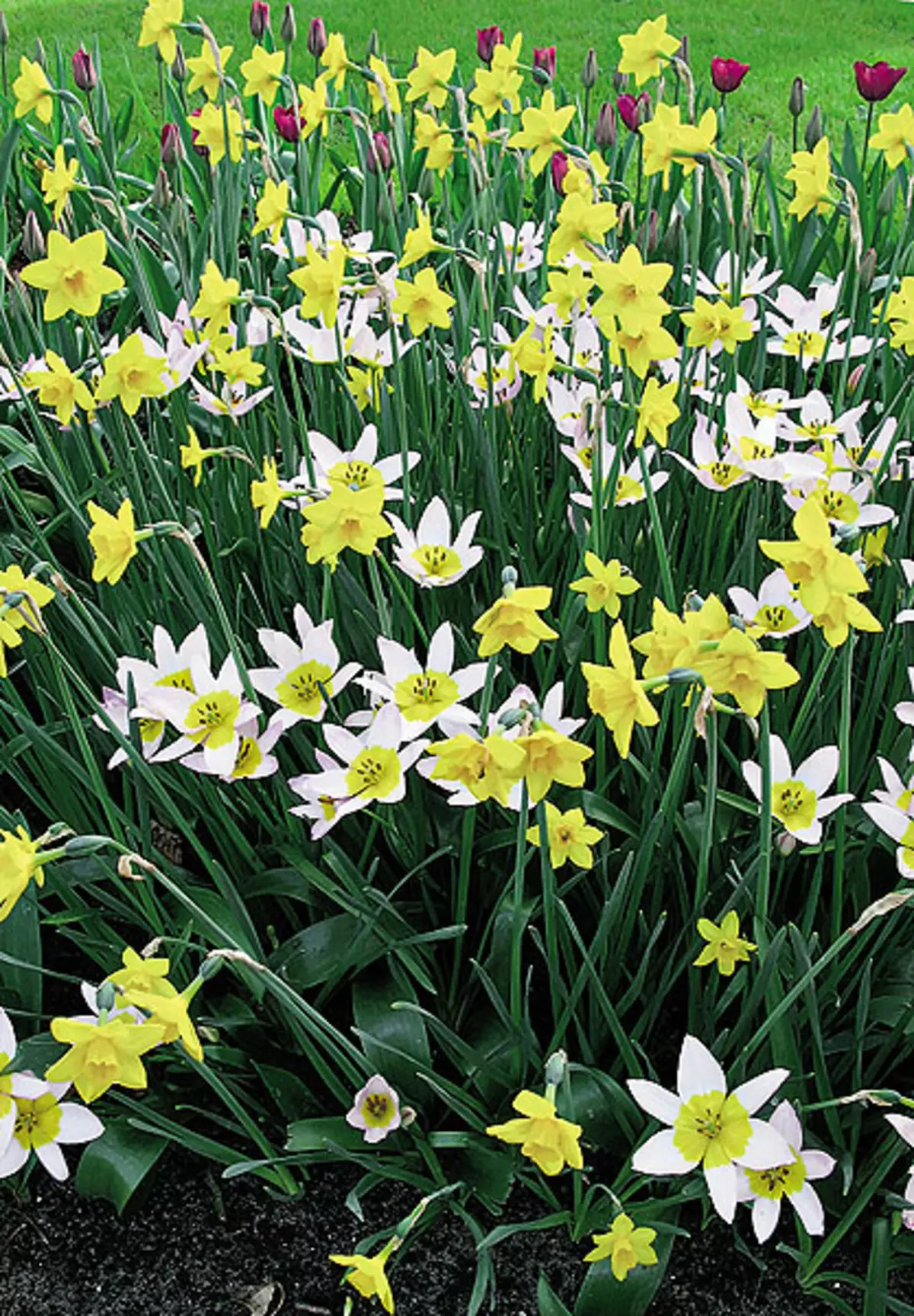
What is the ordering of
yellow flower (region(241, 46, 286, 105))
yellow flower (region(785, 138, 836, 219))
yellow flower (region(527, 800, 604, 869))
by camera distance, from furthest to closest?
yellow flower (region(241, 46, 286, 105)) → yellow flower (region(785, 138, 836, 219)) → yellow flower (region(527, 800, 604, 869))

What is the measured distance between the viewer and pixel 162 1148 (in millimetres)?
1519

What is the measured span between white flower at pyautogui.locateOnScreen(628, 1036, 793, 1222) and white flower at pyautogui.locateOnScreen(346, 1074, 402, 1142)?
0.33 m

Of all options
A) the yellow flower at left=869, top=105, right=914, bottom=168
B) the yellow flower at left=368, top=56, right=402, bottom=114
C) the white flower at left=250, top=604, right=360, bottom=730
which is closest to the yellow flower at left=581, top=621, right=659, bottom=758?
the white flower at left=250, top=604, right=360, bottom=730

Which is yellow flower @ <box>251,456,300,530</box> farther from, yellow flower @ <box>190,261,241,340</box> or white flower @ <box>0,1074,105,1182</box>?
white flower @ <box>0,1074,105,1182</box>

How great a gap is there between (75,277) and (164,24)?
30.2 inches

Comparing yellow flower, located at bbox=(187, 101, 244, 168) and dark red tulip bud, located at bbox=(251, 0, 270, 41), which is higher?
dark red tulip bud, located at bbox=(251, 0, 270, 41)

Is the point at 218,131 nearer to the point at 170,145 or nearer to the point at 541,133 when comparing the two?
the point at 170,145

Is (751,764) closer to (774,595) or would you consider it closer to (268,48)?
(774,595)

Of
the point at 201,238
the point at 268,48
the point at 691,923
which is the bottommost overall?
the point at 691,923

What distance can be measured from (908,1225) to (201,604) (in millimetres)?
1137

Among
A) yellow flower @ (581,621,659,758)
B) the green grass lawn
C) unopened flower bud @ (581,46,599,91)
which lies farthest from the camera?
the green grass lawn

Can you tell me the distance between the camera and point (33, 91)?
76.0 inches

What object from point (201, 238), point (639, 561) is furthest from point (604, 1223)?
point (201, 238)

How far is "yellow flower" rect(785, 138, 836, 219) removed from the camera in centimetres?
179
